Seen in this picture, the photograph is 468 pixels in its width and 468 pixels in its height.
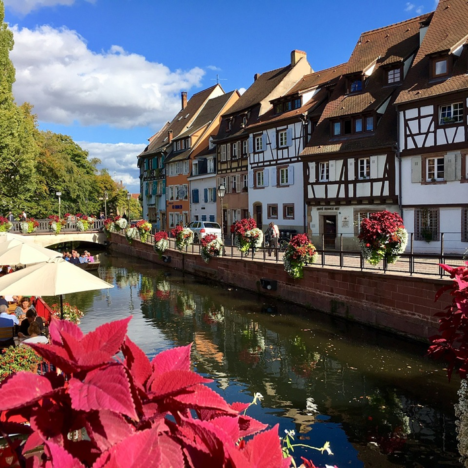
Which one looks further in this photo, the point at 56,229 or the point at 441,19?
the point at 56,229

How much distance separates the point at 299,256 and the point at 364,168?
28.2 feet

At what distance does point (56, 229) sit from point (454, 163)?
3202cm

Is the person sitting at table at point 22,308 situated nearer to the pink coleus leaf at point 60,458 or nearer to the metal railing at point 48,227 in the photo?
the pink coleus leaf at point 60,458

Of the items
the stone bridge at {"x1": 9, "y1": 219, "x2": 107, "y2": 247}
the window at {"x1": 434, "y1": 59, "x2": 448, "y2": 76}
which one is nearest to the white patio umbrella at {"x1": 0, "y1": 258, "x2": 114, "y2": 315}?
the window at {"x1": 434, "y1": 59, "x2": 448, "y2": 76}

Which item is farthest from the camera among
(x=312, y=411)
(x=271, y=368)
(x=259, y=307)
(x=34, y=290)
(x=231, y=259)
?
(x=231, y=259)

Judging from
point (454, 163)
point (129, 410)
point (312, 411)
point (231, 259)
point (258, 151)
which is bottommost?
point (312, 411)

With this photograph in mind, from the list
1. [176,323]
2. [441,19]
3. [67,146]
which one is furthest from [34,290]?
[67,146]

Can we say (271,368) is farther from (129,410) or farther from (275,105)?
(275,105)

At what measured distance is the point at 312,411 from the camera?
963 cm

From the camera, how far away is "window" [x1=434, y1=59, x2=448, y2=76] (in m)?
21.3

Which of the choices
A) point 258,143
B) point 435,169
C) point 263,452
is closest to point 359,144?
point 435,169

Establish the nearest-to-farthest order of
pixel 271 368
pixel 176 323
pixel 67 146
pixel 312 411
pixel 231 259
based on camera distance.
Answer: pixel 312 411
pixel 271 368
pixel 176 323
pixel 231 259
pixel 67 146

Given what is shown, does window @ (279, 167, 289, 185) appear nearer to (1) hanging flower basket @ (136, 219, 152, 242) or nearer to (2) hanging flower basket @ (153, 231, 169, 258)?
(2) hanging flower basket @ (153, 231, 169, 258)

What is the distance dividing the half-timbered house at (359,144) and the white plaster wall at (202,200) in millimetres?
13958
